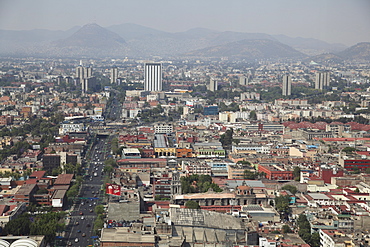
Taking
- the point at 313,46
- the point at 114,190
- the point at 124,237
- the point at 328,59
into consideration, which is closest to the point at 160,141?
the point at 114,190

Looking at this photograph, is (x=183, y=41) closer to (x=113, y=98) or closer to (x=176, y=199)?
(x=113, y=98)

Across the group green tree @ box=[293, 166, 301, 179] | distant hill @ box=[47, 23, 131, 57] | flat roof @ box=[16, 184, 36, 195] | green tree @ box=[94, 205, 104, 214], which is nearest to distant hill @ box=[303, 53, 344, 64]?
distant hill @ box=[47, 23, 131, 57]

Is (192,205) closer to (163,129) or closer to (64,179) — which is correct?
(64,179)

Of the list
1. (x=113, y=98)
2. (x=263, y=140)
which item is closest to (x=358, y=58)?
(x=113, y=98)

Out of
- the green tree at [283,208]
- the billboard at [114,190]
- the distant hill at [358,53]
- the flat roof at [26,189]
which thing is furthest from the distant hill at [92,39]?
the green tree at [283,208]

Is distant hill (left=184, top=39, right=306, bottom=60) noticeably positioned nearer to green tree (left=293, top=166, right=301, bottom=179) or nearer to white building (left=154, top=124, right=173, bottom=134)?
white building (left=154, top=124, right=173, bottom=134)

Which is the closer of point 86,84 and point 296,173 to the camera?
point 296,173

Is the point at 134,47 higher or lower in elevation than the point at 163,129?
higher
